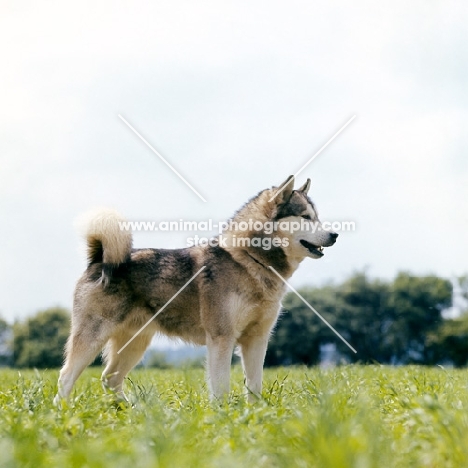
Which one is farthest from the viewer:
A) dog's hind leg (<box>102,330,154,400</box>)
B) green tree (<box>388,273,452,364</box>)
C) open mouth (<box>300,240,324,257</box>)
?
green tree (<box>388,273,452,364</box>)

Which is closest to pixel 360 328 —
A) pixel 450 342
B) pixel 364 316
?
pixel 364 316

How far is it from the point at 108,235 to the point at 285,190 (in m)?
2.21

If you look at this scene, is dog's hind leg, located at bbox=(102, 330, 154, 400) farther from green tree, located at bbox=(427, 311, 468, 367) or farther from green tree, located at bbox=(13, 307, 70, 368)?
green tree, located at bbox=(427, 311, 468, 367)

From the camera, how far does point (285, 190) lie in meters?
7.31

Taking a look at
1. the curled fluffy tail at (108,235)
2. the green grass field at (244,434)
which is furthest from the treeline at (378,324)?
the green grass field at (244,434)

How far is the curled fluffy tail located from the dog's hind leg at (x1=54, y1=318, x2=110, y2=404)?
2.10 ft

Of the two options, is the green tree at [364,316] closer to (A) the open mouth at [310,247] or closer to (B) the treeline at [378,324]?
(B) the treeline at [378,324]

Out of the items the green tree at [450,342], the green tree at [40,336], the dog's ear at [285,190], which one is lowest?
the green tree at [40,336]

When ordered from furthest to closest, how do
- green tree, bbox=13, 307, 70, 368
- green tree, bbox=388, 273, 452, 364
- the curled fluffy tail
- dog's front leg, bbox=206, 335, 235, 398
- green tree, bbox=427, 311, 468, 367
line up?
green tree, bbox=388, 273, 452, 364, green tree, bbox=427, 311, 468, 367, green tree, bbox=13, 307, 70, 368, the curled fluffy tail, dog's front leg, bbox=206, 335, 235, 398

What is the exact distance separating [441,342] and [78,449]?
121 ft

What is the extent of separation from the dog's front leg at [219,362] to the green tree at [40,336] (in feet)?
96.2

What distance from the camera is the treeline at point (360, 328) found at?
3434 centimetres

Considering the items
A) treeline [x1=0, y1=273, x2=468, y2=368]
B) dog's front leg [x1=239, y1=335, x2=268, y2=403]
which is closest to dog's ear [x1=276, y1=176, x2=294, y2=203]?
dog's front leg [x1=239, y1=335, x2=268, y2=403]

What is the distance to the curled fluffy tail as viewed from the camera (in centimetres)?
722
